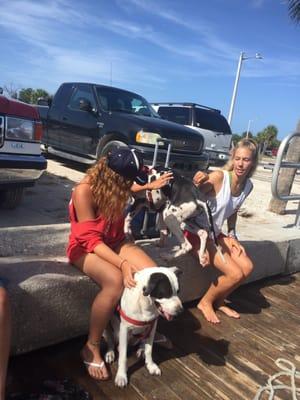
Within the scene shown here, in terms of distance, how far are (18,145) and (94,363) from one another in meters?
3.17

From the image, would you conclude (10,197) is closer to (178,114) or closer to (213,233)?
(213,233)

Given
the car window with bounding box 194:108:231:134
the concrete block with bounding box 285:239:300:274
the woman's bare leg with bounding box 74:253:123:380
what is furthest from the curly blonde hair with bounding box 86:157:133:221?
the car window with bounding box 194:108:231:134

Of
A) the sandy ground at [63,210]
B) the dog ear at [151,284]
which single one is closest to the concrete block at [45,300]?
the dog ear at [151,284]

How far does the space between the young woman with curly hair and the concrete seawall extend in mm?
170

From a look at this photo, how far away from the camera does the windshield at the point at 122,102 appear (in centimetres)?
918

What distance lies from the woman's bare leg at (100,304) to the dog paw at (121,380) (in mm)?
76

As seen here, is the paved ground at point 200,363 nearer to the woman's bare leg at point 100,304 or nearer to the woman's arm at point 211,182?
the woman's bare leg at point 100,304

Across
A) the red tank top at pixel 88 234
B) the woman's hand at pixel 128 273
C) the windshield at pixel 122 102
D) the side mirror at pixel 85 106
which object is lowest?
the woman's hand at pixel 128 273

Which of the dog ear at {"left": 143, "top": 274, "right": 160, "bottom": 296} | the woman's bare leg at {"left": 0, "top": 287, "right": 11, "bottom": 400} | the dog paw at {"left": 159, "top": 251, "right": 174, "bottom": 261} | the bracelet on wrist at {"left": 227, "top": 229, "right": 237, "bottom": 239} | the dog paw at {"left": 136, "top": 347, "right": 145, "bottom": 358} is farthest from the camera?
the bracelet on wrist at {"left": 227, "top": 229, "right": 237, "bottom": 239}

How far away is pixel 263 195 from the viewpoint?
11156mm

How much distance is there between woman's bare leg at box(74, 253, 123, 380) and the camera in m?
2.70

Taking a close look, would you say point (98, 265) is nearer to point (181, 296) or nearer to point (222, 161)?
point (181, 296)

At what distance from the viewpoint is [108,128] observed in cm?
873

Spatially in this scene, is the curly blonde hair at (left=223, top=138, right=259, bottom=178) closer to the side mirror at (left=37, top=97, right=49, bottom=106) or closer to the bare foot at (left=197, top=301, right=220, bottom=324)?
the bare foot at (left=197, top=301, right=220, bottom=324)
